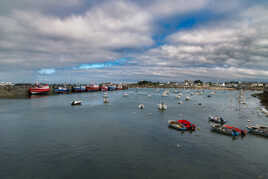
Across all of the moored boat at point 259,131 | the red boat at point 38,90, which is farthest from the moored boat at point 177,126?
the red boat at point 38,90

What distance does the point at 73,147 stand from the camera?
3422cm

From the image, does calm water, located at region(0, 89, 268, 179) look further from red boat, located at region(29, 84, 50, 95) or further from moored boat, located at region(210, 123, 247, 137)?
red boat, located at region(29, 84, 50, 95)

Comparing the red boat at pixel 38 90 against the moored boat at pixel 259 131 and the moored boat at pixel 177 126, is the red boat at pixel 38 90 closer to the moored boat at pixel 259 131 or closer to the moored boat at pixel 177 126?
the moored boat at pixel 177 126

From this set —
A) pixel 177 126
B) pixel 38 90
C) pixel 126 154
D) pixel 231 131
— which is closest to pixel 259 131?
pixel 231 131

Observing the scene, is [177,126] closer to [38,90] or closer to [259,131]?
[259,131]

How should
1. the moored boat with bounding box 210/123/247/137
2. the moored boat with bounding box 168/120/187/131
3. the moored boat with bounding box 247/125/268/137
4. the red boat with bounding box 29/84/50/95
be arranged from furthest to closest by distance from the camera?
the red boat with bounding box 29/84/50/95 < the moored boat with bounding box 168/120/187/131 < the moored boat with bounding box 247/125/268/137 < the moored boat with bounding box 210/123/247/137

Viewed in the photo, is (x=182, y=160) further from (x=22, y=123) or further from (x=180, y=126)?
(x=22, y=123)

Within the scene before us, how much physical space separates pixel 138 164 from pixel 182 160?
7.53m

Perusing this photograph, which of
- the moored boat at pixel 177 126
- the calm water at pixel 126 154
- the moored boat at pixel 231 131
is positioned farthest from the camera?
the moored boat at pixel 177 126

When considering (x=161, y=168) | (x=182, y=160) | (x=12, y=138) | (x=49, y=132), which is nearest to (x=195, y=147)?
(x=182, y=160)

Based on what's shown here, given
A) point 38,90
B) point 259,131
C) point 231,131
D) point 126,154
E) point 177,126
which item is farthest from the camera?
point 38,90

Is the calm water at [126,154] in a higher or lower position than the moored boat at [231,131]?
lower

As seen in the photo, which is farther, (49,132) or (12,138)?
(49,132)

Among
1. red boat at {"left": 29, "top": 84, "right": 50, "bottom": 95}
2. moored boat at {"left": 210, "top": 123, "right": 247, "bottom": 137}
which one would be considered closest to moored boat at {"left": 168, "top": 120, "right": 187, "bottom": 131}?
moored boat at {"left": 210, "top": 123, "right": 247, "bottom": 137}
